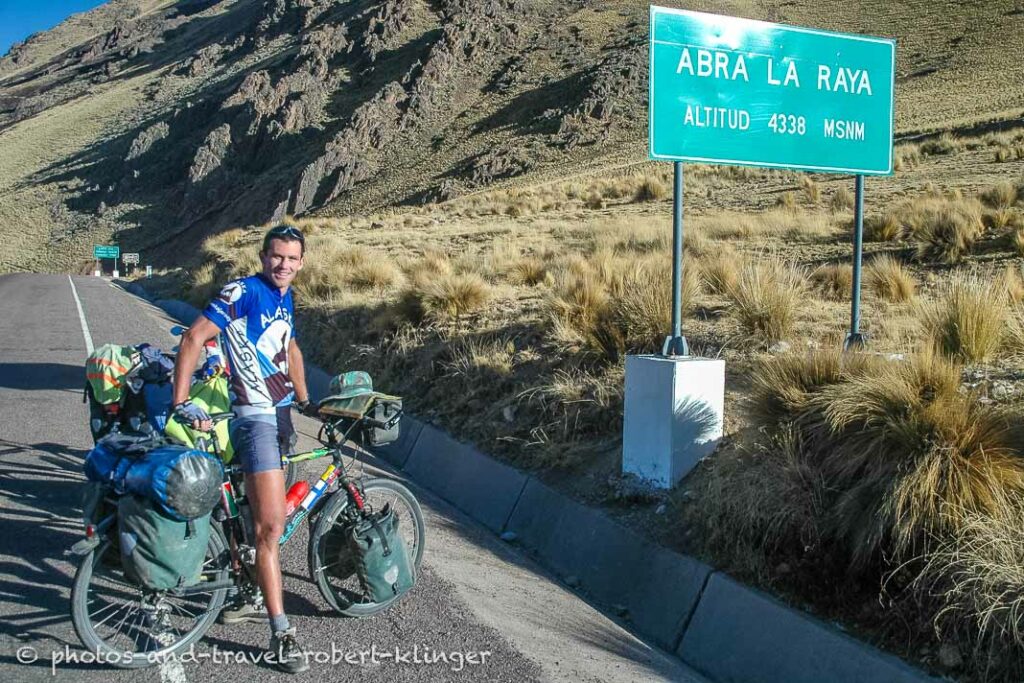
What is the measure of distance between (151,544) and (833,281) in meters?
10.4

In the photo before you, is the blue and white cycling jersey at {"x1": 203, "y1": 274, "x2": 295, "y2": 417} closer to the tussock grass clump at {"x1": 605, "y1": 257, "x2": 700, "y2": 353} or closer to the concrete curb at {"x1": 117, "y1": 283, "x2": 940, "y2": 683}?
the concrete curb at {"x1": 117, "y1": 283, "x2": 940, "y2": 683}

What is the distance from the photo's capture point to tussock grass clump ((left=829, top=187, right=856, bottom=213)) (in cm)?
2385

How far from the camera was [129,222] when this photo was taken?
75375 millimetres

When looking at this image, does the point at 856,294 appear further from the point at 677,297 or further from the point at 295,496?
the point at 295,496

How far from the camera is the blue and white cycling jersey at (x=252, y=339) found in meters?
4.40

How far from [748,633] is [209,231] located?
65717 millimetres

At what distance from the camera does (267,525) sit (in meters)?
4.34

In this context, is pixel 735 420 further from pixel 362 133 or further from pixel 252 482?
pixel 362 133

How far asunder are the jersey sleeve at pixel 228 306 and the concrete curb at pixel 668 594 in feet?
9.96

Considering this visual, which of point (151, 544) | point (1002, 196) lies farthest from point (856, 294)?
point (1002, 196)

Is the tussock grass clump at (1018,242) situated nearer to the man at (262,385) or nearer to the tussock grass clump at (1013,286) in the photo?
the tussock grass clump at (1013,286)

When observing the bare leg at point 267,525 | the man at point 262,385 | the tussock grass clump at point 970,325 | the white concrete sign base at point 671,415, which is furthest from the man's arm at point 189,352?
the tussock grass clump at point 970,325

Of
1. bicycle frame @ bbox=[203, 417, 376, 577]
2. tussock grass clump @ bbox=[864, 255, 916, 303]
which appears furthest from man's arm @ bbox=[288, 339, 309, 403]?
tussock grass clump @ bbox=[864, 255, 916, 303]

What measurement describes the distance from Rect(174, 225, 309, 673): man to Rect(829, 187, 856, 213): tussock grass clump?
21.2m
